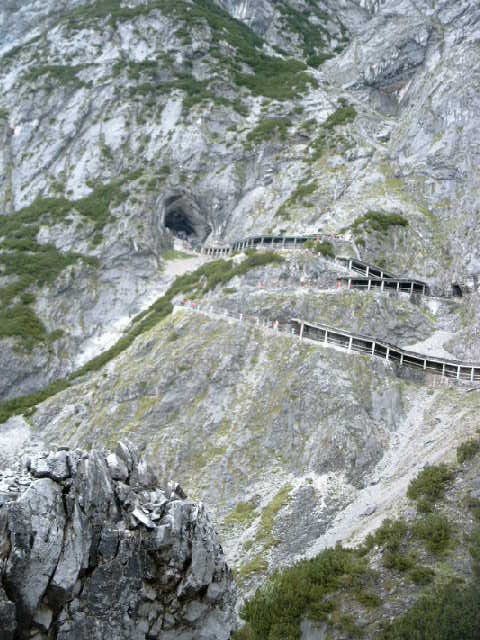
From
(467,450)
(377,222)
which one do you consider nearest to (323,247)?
(377,222)

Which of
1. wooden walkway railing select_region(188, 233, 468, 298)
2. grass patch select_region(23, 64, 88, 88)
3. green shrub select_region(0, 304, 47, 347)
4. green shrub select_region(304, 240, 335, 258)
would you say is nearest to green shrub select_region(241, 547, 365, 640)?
wooden walkway railing select_region(188, 233, 468, 298)

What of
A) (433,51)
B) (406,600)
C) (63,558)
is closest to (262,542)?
(406,600)

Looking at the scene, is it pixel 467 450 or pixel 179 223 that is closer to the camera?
pixel 467 450

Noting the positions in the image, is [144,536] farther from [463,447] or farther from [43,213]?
[43,213]

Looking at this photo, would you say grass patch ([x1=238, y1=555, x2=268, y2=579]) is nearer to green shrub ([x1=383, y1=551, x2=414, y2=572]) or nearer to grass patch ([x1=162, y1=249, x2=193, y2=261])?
green shrub ([x1=383, y1=551, x2=414, y2=572])

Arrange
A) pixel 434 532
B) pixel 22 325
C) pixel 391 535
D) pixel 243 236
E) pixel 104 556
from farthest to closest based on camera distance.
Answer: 1. pixel 243 236
2. pixel 22 325
3. pixel 391 535
4. pixel 434 532
5. pixel 104 556

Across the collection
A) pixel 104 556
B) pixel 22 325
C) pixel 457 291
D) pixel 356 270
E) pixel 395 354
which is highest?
pixel 356 270

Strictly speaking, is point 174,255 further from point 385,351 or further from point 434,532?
point 434,532
